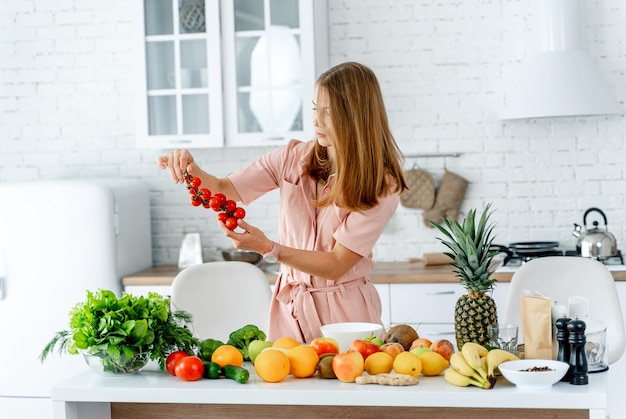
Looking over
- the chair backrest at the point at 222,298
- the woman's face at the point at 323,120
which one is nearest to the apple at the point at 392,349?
the woman's face at the point at 323,120

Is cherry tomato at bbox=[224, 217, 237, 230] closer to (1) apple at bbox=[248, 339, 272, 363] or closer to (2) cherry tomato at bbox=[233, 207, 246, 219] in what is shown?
(2) cherry tomato at bbox=[233, 207, 246, 219]

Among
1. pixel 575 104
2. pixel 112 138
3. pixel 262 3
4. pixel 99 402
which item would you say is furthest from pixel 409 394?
pixel 112 138

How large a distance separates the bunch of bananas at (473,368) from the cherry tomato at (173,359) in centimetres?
69

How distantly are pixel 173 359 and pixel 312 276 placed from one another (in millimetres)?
731

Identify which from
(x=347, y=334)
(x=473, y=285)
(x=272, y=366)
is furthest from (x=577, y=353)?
(x=272, y=366)

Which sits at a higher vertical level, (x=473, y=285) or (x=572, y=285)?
(x=473, y=285)

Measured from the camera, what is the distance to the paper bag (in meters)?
2.23

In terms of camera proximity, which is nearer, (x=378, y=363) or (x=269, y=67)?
(x=378, y=363)

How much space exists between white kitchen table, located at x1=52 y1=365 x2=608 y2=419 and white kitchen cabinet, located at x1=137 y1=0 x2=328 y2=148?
2.33 m

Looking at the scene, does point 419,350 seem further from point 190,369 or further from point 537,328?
point 190,369

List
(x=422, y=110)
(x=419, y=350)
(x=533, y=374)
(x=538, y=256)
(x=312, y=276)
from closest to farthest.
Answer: (x=533, y=374), (x=419, y=350), (x=312, y=276), (x=538, y=256), (x=422, y=110)

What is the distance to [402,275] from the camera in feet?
13.9

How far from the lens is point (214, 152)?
4961mm

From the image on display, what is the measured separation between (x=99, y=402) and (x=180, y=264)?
2.49 m
